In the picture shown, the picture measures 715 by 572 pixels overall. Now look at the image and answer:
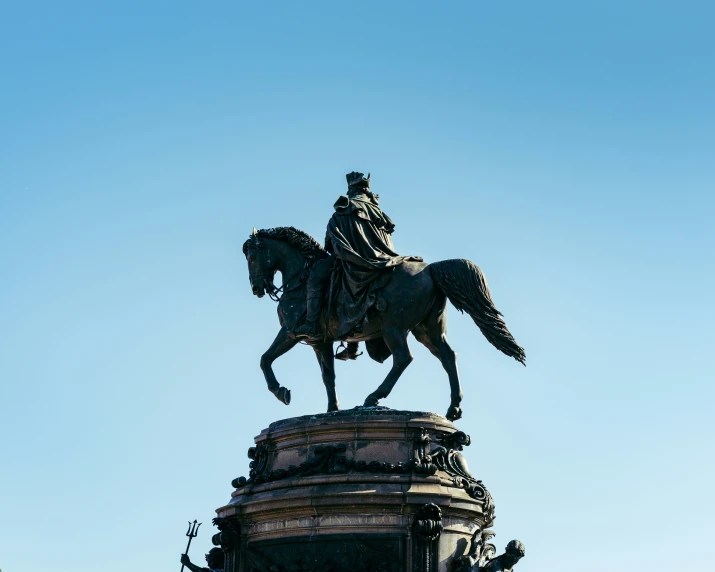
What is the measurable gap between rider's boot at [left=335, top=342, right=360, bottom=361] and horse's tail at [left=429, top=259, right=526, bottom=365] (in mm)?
2113

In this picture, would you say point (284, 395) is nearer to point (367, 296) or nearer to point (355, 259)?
point (367, 296)

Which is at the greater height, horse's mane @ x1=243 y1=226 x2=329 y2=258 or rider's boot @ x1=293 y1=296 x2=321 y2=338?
horse's mane @ x1=243 y1=226 x2=329 y2=258

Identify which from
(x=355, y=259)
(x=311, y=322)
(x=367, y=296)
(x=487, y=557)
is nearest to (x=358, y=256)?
(x=355, y=259)

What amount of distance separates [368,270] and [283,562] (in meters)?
5.40

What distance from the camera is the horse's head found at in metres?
30.9

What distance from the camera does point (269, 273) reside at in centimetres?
3097

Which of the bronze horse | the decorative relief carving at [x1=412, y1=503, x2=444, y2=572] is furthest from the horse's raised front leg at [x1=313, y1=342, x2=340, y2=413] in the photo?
the decorative relief carving at [x1=412, y1=503, x2=444, y2=572]

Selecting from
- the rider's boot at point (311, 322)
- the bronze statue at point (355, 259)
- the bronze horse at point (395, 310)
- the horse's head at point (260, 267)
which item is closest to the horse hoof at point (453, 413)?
the bronze horse at point (395, 310)

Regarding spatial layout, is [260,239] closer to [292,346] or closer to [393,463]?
[292,346]

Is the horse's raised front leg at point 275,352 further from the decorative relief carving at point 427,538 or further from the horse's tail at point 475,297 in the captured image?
the decorative relief carving at point 427,538

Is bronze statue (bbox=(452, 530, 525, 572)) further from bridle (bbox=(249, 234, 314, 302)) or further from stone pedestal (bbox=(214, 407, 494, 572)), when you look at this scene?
bridle (bbox=(249, 234, 314, 302))

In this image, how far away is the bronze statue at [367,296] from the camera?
2945 centimetres

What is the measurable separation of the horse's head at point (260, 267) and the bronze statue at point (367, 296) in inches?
0.7

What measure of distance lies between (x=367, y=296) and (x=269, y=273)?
2.36 m
